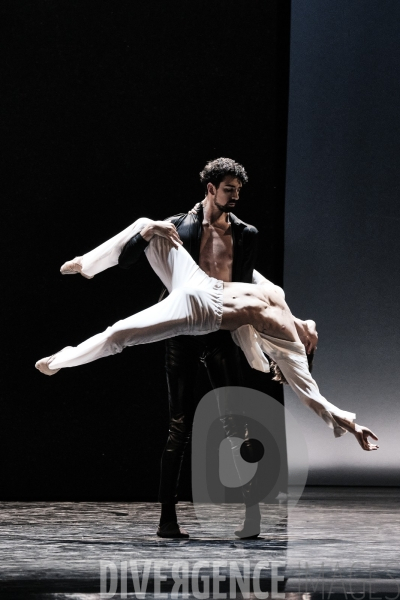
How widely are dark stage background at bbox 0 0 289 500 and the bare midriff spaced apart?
1626 mm

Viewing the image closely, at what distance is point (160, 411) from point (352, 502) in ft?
4.11

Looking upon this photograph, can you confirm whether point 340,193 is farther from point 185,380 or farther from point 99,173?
point 185,380

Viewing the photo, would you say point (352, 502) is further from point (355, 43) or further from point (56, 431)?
point (355, 43)

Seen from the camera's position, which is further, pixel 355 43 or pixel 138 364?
pixel 355 43

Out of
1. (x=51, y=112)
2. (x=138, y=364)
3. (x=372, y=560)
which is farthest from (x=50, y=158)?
(x=372, y=560)

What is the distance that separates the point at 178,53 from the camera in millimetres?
5211

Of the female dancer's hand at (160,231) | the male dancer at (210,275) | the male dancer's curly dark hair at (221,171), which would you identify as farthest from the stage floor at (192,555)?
the male dancer's curly dark hair at (221,171)

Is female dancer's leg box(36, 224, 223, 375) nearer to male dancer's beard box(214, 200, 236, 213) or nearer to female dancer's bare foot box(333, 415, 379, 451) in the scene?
male dancer's beard box(214, 200, 236, 213)

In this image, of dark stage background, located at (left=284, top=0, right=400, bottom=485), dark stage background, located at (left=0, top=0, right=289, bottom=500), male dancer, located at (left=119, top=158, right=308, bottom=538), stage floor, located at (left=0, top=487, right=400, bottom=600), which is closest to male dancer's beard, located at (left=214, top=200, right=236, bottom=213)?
male dancer, located at (left=119, top=158, right=308, bottom=538)

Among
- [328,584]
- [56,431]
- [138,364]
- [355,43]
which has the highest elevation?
[355,43]

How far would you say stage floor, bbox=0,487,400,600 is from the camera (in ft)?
8.54

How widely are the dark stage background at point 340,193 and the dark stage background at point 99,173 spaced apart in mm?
661

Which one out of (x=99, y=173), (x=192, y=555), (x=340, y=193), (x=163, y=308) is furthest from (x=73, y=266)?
(x=340, y=193)

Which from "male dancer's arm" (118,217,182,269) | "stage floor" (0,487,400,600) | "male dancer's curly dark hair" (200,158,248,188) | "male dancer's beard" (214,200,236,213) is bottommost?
"stage floor" (0,487,400,600)
